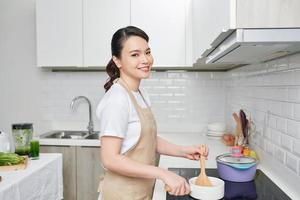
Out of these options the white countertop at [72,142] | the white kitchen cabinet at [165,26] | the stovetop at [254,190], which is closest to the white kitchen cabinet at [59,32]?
the white kitchen cabinet at [165,26]

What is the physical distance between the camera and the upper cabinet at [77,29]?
2650mm

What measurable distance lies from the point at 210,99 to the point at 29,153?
1.73 m

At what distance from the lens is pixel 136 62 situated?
139 centimetres

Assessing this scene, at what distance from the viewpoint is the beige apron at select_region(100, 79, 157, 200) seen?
4.64 ft

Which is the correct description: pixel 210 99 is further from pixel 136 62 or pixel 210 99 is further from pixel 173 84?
pixel 136 62

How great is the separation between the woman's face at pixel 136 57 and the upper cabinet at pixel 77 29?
1.29 m

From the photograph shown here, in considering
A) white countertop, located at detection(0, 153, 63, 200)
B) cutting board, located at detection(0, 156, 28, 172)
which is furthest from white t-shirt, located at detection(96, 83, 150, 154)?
cutting board, located at detection(0, 156, 28, 172)

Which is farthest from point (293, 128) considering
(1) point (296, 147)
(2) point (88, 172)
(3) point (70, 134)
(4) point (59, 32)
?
(3) point (70, 134)

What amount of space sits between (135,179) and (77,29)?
1670 millimetres

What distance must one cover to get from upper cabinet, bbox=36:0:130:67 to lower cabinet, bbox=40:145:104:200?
72 cm

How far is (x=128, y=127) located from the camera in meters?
1.37

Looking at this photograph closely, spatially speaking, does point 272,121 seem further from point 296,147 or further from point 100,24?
point 100,24

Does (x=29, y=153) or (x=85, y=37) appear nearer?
(x=29, y=153)

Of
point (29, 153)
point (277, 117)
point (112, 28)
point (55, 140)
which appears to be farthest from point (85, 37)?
point (277, 117)
